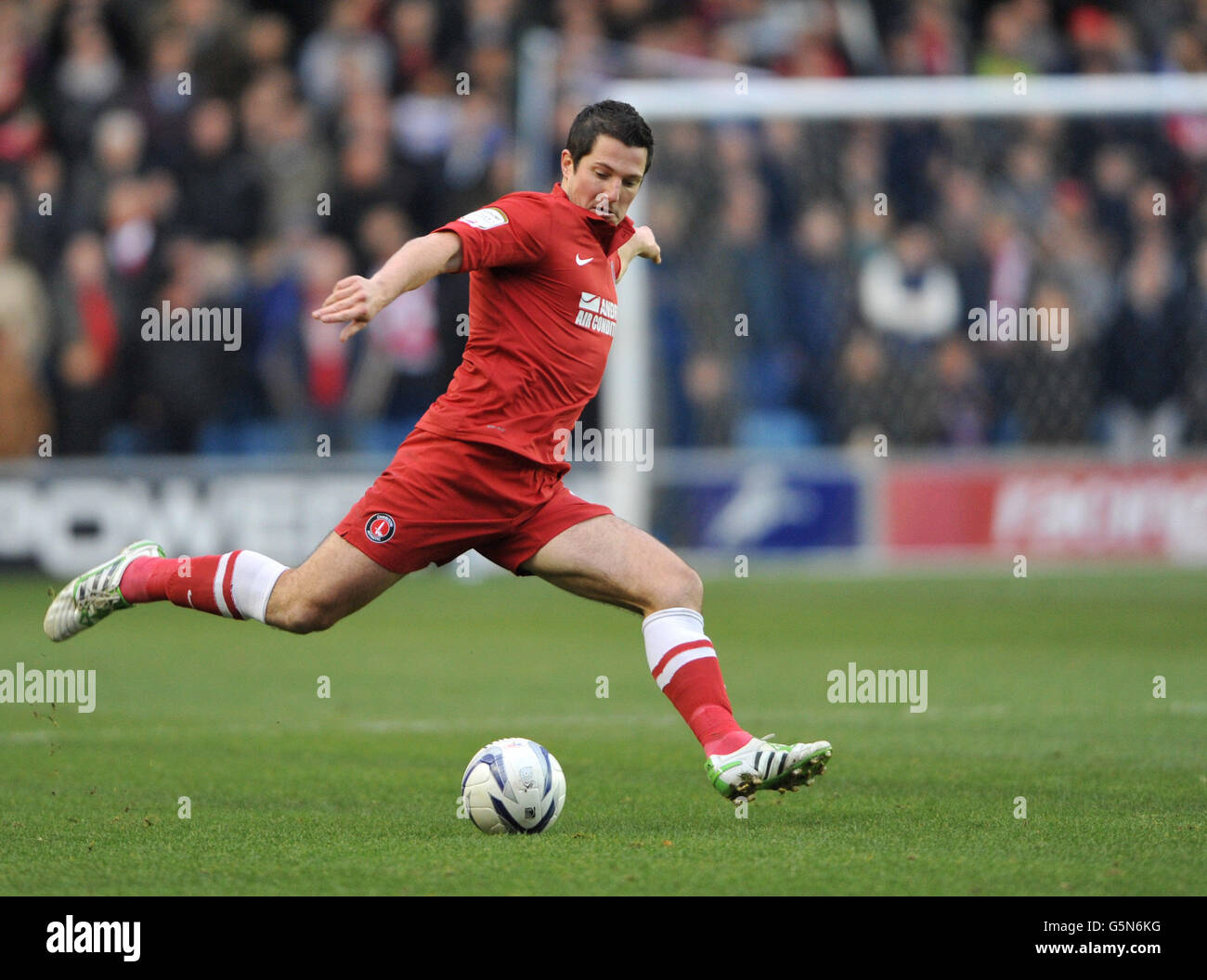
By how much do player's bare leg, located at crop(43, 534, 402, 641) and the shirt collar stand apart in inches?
51.0

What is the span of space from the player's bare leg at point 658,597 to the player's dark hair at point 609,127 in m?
1.22

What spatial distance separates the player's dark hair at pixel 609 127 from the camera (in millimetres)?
5867

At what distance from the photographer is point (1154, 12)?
18.8m

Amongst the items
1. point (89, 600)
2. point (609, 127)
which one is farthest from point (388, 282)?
point (89, 600)

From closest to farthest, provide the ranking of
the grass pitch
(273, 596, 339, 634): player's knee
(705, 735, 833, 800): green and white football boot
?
the grass pitch
(705, 735, 833, 800): green and white football boot
(273, 596, 339, 634): player's knee

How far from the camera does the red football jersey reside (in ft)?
19.8

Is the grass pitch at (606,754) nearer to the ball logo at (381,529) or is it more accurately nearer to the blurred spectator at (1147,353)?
the ball logo at (381,529)

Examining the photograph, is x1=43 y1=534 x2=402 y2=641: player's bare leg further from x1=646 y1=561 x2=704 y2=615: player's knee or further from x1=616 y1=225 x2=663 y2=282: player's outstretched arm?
x1=616 y1=225 x2=663 y2=282: player's outstretched arm

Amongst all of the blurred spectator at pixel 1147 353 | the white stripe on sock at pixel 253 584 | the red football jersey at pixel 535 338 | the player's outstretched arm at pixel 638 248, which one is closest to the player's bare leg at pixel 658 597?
the red football jersey at pixel 535 338

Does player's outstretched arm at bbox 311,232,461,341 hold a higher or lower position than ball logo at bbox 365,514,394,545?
→ higher

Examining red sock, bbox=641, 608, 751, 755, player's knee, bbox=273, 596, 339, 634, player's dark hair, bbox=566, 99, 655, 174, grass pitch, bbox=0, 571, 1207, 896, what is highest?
player's dark hair, bbox=566, 99, 655, 174

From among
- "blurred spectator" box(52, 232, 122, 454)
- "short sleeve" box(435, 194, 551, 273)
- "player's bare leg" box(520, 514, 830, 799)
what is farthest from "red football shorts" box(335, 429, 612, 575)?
"blurred spectator" box(52, 232, 122, 454)

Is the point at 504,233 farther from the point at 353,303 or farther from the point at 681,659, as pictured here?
the point at 681,659

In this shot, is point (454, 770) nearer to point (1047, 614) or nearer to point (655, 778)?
point (655, 778)
